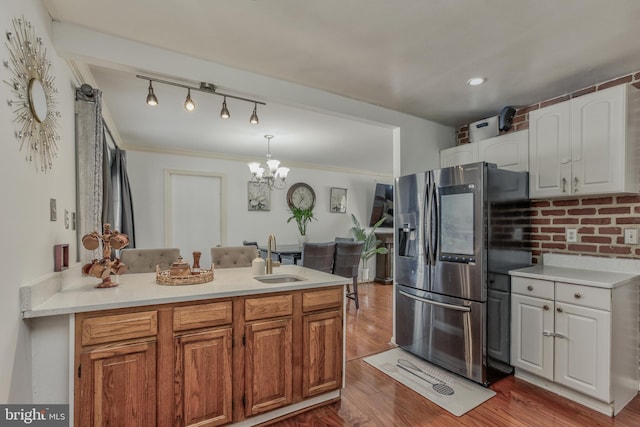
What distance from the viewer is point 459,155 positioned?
3.32 m

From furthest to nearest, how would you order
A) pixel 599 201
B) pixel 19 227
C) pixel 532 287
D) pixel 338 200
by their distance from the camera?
pixel 338 200, pixel 599 201, pixel 532 287, pixel 19 227

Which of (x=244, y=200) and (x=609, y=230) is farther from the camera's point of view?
(x=244, y=200)

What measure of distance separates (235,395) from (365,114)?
97.6 inches

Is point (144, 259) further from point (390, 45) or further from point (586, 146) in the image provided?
point (586, 146)

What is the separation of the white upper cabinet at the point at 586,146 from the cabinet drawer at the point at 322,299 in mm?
1923

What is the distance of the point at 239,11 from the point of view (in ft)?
5.41

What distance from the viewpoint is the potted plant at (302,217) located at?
5.53 meters

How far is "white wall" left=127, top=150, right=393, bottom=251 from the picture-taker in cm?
455

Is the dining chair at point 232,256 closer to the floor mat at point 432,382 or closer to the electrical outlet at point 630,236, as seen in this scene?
the floor mat at point 432,382

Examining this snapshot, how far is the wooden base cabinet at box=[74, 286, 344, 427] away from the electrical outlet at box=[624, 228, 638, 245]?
2189mm

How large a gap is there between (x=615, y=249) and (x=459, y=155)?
153cm

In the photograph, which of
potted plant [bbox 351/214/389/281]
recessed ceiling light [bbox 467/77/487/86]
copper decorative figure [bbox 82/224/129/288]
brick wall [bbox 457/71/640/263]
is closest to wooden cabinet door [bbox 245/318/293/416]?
copper decorative figure [bbox 82/224/129/288]

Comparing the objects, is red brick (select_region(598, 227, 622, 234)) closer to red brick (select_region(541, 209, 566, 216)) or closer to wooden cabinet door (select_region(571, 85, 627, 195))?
red brick (select_region(541, 209, 566, 216))

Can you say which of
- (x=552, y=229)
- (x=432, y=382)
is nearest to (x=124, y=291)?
(x=432, y=382)
